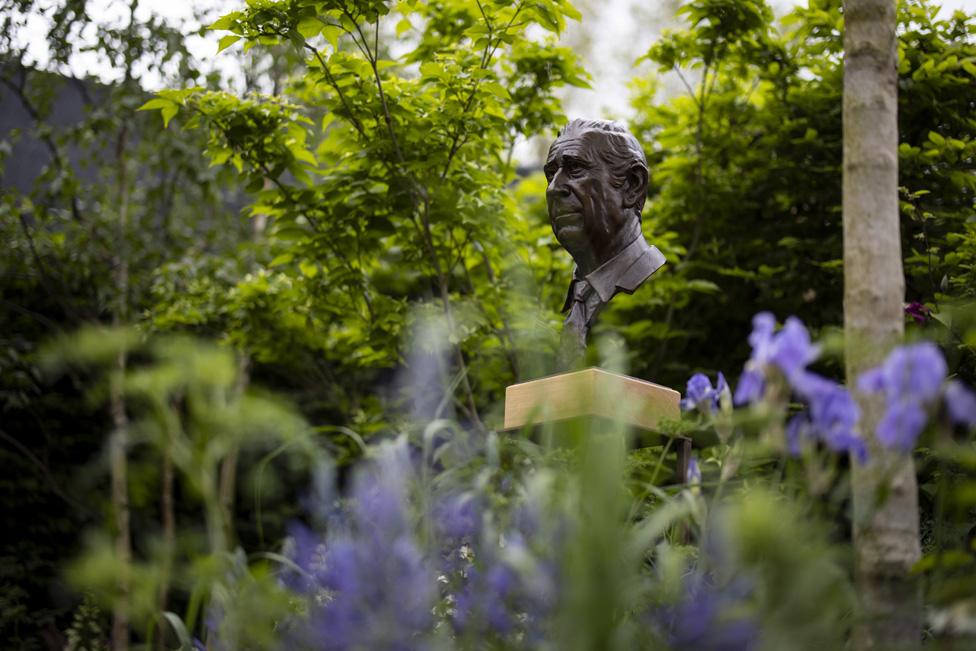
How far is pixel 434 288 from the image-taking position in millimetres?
5074

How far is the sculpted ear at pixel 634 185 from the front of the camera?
8.63 ft

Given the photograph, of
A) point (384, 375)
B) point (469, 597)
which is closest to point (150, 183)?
point (384, 375)

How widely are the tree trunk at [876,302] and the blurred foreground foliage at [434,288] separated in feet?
0.30

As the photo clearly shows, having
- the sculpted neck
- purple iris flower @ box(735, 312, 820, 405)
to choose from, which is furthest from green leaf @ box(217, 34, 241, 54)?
purple iris flower @ box(735, 312, 820, 405)

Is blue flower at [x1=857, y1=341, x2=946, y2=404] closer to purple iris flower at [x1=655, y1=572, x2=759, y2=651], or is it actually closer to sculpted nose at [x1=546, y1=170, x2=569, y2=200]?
purple iris flower at [x1=655, y1=572, x2=759, y2=651]

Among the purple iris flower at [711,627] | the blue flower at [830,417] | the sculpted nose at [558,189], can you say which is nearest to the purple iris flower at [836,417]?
the blue flower at [830,417]

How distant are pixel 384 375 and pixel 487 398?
1.30 m

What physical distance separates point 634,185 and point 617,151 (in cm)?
11

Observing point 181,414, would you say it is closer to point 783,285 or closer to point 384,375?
point 384,375

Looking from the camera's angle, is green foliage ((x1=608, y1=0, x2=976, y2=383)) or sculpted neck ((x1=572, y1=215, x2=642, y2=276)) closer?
sculpted neck ((x1=572, y1=215, x2=642, y2=276))

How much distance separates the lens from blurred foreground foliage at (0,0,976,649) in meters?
1.30

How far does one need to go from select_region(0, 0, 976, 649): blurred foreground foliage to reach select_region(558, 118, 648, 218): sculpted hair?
0.41 meters

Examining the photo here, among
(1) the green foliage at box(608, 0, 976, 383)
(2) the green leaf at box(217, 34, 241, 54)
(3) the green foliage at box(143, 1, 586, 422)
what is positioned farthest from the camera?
(1) the green foliage at box(608, 0, 976, 383)

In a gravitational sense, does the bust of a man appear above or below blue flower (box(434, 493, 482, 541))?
above
